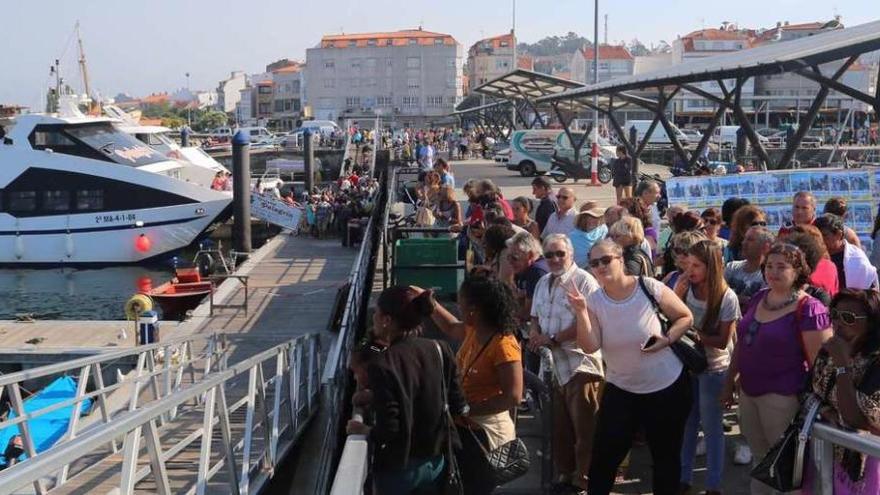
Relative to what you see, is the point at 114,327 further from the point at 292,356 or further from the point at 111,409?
the point at 292,356

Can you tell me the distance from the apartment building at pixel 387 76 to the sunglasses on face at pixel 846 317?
117458 millimetres

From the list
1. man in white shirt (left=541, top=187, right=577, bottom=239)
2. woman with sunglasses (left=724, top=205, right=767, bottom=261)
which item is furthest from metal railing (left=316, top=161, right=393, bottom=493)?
woman with sunglasses (left=724, top=205, right=767, bottom=261)

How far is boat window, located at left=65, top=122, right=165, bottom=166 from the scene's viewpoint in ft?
93.3

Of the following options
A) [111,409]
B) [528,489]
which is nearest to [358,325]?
[111,409]

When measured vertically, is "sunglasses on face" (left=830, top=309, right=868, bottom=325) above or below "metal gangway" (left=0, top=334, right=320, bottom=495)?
above

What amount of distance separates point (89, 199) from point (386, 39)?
350ft

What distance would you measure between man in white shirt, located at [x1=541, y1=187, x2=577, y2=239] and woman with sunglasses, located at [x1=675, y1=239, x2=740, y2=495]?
3.45 meters

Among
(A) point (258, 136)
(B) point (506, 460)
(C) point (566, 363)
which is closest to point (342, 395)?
(C) point (566, 363)

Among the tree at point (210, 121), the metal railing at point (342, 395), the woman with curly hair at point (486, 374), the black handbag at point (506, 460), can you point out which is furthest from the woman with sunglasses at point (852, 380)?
the tree at point (210, 121)

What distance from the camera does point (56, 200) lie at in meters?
28.4

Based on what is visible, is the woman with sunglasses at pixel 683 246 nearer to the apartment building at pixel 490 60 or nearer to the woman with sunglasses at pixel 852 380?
the woman with sunglasses at pixel 852 380

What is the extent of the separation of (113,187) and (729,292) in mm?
25815

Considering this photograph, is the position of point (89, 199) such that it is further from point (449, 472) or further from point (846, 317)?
point (846, 317)

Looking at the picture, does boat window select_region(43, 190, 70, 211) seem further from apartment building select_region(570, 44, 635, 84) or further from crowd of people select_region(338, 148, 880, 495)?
apartment building select_region(570, 44, 635, 84)
